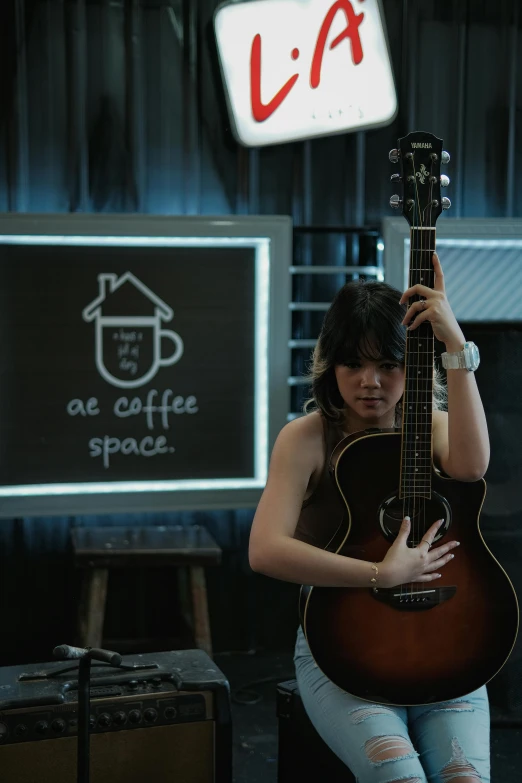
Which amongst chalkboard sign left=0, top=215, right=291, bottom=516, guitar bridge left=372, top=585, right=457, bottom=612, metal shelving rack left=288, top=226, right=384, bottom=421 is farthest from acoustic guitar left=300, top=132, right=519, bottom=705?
metal shelving rack left=288, top=226, right=384, bottom=421

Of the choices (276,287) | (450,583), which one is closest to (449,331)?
(450,583)

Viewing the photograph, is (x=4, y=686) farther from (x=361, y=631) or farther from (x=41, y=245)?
(x=41, y=245)

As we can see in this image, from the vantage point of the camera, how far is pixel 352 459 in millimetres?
1988

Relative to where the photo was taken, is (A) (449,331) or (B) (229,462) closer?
(A) (449,331)

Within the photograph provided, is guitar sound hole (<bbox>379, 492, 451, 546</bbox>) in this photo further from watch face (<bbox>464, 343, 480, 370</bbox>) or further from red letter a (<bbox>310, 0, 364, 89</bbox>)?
red letter a (<bbox>310, 0, 364, 89</bbox>)

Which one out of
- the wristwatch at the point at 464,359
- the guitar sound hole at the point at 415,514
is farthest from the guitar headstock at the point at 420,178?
the guitar sound hole at the point at 415,514

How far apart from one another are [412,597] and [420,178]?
2.93 ft

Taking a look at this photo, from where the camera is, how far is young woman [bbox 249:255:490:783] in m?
1.79

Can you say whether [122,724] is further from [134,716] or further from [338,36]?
[338,36]

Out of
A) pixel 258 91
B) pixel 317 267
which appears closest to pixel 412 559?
pixel 317 267

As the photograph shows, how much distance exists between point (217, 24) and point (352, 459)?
8.16ft

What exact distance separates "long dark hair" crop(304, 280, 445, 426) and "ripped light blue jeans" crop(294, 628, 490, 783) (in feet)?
1.98

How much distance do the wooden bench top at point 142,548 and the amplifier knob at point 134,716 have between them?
1479 millimetres

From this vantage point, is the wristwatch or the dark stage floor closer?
the wristwatch
